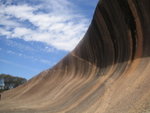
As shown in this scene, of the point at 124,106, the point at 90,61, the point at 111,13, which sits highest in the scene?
the point at 111,13

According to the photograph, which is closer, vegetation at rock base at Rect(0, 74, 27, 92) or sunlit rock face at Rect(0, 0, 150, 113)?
sunlit rock face at Rect(0, 0, 150, 113)

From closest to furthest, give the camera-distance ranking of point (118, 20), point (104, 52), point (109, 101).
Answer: point (109, 101)
point (118, 20)
point (104, 52)

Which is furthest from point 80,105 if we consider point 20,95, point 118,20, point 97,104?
point 20,95

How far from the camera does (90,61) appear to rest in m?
28.0

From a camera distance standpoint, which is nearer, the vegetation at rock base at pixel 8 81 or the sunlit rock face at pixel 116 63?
the sunlit rock face at pixel 116 63

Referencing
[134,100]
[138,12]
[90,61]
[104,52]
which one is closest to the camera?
[134,100]

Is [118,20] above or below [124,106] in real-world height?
above

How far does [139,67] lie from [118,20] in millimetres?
5498

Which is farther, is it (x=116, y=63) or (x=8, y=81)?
(x=8, y=81)

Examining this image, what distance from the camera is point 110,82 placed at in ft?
56.3

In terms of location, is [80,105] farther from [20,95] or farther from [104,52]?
[20,95]

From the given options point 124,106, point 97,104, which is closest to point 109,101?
point 97,104

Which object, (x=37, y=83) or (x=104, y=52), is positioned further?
(x=37, y=83)

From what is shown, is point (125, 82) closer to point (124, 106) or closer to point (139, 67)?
point (139, 67)
